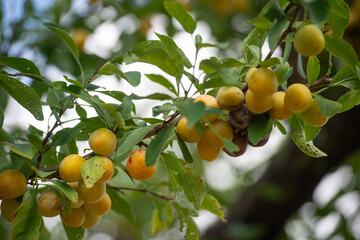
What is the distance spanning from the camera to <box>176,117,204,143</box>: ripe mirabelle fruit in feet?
2.33

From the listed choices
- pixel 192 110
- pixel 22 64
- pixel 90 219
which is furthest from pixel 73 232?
pixel 192 110

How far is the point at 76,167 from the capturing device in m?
0.76

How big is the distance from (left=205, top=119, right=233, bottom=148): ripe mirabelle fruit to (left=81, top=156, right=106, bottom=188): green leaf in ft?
0.66

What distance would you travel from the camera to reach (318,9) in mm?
565

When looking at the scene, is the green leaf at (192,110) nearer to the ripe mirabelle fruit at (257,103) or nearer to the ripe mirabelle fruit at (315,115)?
the ripe mirabelle fruit at (257,103)

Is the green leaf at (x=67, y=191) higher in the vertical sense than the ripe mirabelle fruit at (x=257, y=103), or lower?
lower

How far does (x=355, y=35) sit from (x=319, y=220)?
41.1 inches

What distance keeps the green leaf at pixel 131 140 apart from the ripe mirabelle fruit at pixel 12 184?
0.76 ft

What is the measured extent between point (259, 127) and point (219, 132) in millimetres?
75

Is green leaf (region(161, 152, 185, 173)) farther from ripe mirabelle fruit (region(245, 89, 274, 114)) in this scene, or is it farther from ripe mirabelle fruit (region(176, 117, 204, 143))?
ripe mirabelle fruit (region(245, 89, 274, 114))

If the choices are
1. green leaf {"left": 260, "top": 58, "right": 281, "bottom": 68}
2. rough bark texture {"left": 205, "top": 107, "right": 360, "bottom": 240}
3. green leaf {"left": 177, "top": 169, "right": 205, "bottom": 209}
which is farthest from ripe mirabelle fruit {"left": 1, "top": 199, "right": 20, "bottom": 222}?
rough bark texture {"left": 205, "top": 107, "right": 360, "bottom": 240}

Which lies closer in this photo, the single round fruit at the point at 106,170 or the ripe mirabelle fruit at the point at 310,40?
the ripe mirabelle fruit at the point at 310,40

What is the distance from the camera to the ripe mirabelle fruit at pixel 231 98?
694 mm

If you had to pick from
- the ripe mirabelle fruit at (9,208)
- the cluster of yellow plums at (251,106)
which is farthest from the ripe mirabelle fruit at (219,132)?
the ripe mirabelle fruit at (9,208)
